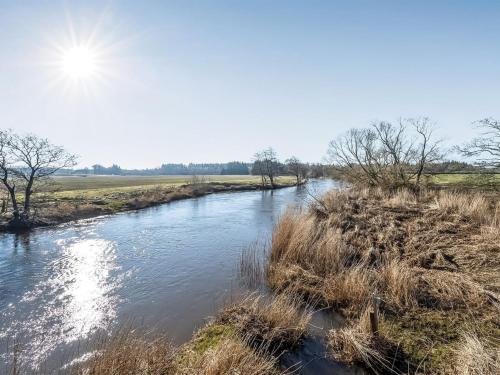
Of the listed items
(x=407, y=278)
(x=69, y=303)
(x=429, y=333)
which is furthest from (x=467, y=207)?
(x=69, y=303)

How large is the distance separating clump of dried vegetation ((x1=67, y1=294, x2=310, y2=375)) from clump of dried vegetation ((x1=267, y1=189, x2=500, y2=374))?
1149 millimetres

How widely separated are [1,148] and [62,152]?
4562mm

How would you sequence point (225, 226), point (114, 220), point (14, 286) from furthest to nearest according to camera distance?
point (114, 220) < point (225, 226) < point (14, 286)

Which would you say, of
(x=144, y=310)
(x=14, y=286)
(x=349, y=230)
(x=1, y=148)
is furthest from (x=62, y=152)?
(x=349, y=230)

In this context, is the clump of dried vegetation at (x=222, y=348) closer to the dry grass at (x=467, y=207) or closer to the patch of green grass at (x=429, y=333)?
the patch of green grass at (x=429, y=333)

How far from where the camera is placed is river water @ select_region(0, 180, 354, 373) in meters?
7.37

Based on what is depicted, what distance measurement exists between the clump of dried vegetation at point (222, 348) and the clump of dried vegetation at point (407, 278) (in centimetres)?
115

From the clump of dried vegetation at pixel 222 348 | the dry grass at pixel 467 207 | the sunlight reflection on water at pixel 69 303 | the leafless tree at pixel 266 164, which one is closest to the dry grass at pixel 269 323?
the clump of dried vegetation at pixel 222 348

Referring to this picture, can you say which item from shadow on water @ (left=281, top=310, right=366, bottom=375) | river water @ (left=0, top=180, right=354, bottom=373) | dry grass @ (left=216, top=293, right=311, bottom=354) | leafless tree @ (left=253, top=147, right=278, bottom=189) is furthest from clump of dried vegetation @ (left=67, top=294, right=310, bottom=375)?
leafless tree @ (left=253, top=147, right=278, bottom=189)

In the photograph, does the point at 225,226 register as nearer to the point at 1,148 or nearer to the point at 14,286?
the point at 14,286

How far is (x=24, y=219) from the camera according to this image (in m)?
22.7

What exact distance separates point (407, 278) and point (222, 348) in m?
5.22

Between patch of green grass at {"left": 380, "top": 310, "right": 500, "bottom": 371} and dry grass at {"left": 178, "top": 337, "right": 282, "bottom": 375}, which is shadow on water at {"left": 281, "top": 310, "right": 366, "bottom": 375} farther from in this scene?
patch of green grass at {"left": 380, "top": 310, "right": 500, "bottom": 371}

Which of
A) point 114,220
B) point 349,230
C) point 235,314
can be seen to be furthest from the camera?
point 114,220
